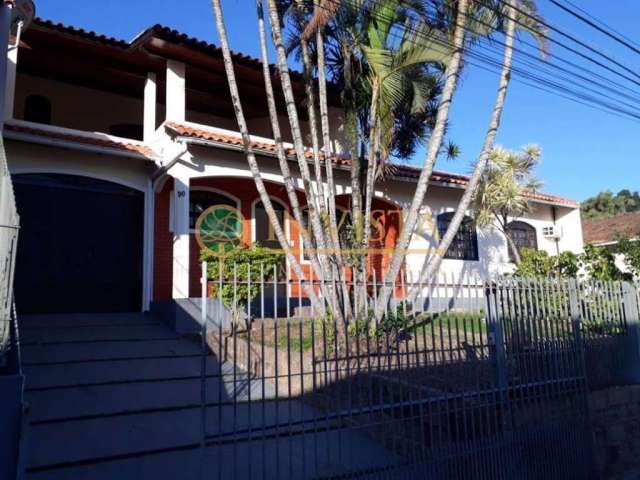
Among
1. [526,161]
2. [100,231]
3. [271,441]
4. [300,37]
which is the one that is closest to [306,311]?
[271,441]

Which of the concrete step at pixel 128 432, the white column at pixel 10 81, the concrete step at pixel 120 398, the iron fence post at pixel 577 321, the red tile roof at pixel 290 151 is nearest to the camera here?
the concrete step at pixel 128 432

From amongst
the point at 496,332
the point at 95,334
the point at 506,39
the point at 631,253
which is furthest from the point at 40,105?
the point at 631,253

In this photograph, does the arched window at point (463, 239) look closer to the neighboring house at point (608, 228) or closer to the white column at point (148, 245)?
the white column at point (148, 245)

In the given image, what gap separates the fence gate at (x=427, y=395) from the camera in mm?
4320

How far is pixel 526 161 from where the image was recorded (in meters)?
13.6

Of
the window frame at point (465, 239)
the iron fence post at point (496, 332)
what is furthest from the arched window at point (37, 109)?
the iron fence post at point (496, 332)

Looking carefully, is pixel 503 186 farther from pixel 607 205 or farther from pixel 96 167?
pixel 607 205

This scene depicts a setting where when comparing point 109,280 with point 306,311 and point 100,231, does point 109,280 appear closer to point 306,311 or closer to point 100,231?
point 100,231

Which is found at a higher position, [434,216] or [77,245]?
[434,216]

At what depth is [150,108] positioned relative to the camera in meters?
10.1

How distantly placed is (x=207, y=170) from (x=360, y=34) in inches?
144

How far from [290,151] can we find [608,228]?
19.8 m

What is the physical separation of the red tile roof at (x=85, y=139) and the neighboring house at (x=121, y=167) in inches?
1.2

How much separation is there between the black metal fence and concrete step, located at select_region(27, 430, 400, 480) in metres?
0.02
